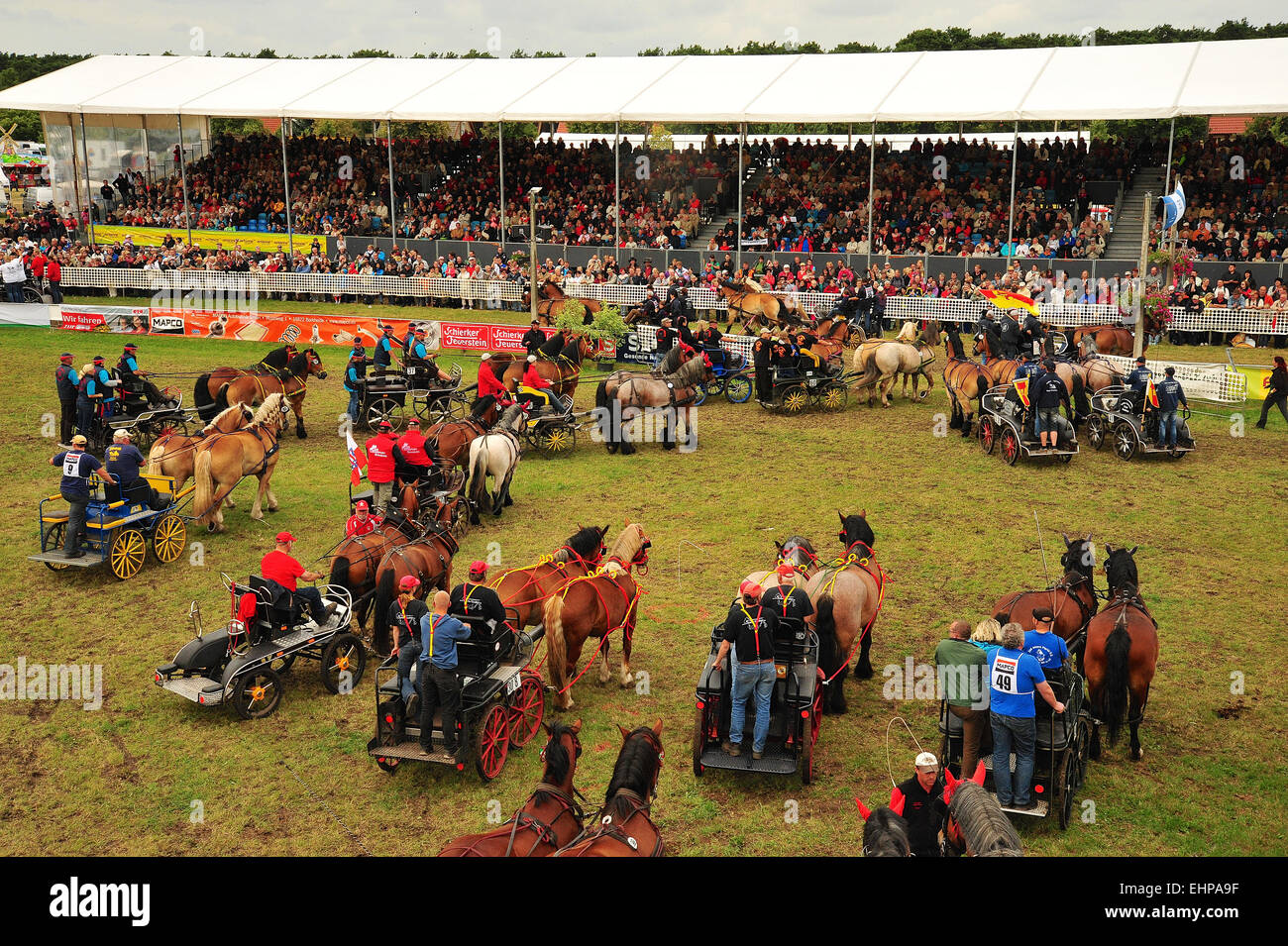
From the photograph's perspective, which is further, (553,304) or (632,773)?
(553,304)

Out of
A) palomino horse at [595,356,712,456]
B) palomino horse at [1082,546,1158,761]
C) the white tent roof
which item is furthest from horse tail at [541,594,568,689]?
the white tent roof

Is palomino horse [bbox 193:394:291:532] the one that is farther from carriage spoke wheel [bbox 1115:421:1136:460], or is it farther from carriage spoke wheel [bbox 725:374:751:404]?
carriage spoke wheel [bbox 1115:421:1136:460]

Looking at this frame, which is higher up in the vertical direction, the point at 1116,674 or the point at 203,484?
the point at 203,484

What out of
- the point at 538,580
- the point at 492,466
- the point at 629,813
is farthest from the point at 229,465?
the point at 629,813

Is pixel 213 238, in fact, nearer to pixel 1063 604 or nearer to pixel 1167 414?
pixel 1167 414

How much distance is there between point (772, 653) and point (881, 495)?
7.72 meters

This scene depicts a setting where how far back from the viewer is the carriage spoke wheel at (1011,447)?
1717 centimetres

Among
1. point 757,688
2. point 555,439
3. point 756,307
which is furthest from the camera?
point 756,307

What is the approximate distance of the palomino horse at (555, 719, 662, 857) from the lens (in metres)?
5.94

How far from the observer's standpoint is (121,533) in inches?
495

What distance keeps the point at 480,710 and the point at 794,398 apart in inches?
530

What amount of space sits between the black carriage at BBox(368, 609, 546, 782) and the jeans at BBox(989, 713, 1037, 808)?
378 centimetres

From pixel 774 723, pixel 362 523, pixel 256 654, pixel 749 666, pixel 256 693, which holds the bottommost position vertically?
pixel 256 693

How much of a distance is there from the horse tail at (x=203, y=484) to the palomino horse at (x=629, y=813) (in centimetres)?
880
